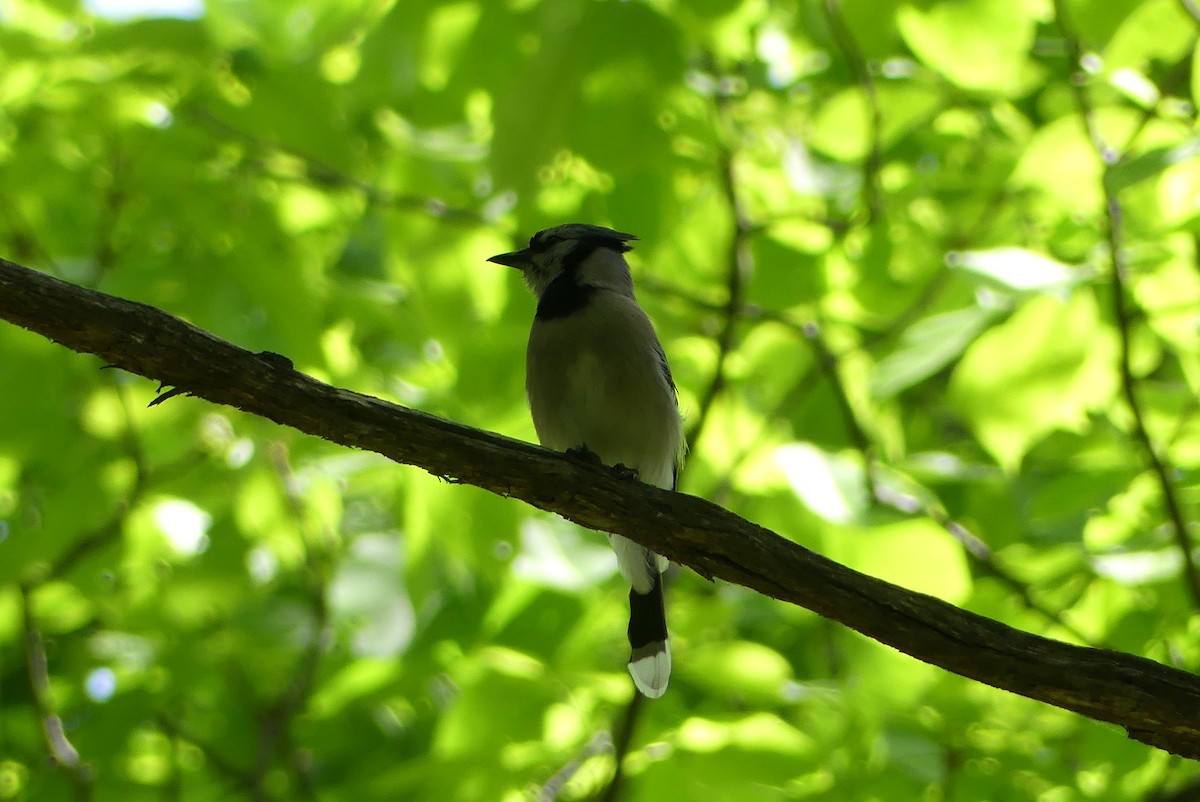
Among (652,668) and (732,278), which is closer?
(652,668)

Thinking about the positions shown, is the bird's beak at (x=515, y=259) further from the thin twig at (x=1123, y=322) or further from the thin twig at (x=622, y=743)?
the thin twig at (x=1123, y=322)

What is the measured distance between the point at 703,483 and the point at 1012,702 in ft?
4.33

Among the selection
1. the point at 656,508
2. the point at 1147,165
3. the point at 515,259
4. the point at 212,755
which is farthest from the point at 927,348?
the point at 212,755

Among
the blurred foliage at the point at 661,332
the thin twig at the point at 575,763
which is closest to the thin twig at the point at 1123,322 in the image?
the blurred foliage at the point at 661,332

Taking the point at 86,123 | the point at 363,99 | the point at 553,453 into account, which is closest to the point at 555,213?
the point at 363,99

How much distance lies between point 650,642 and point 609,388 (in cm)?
89

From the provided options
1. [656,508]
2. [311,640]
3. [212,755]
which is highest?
[656,508]

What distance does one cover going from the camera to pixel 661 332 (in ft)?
14.0

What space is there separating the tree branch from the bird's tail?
1055 mm

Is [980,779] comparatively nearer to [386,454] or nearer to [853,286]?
[853,286]

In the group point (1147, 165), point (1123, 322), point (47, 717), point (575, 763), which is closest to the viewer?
point (1147, 165)

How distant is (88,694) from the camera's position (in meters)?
5.58

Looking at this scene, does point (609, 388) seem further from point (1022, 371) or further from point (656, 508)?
point (1022, 371)

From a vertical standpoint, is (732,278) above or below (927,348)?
below
